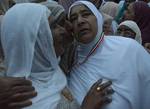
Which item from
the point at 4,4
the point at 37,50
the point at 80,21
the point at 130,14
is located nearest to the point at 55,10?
the point at 37,50

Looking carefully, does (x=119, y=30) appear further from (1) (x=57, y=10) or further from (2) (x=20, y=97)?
(2) (x=20, y=97)

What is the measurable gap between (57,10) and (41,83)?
17.4 inches

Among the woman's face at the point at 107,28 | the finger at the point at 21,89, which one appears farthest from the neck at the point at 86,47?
the woman's face at the point at 107,28

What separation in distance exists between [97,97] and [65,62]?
1.21ft

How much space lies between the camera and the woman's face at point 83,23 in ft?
9.02

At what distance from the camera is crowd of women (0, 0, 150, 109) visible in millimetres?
2166

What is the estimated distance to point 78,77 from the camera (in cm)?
268

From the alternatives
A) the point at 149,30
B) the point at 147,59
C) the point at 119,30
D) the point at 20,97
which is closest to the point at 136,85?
the point at 147,59

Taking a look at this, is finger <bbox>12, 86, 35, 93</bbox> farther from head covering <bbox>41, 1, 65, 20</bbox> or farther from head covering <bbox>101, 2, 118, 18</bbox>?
head covering <bbox>101, 2, 118, 18</bbox>

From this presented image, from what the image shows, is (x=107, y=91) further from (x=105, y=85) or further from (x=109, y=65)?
(x=109, y=65)

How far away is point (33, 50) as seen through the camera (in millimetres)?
2176

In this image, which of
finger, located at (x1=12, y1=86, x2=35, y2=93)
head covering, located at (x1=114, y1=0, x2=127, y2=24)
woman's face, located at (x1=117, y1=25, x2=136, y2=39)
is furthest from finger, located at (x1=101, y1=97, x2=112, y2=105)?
head covering, located at (x1=114, y1=0, x2=127, y2=24)

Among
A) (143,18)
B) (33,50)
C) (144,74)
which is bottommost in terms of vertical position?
(143,18)

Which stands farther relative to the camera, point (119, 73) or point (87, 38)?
point (87, 38)
